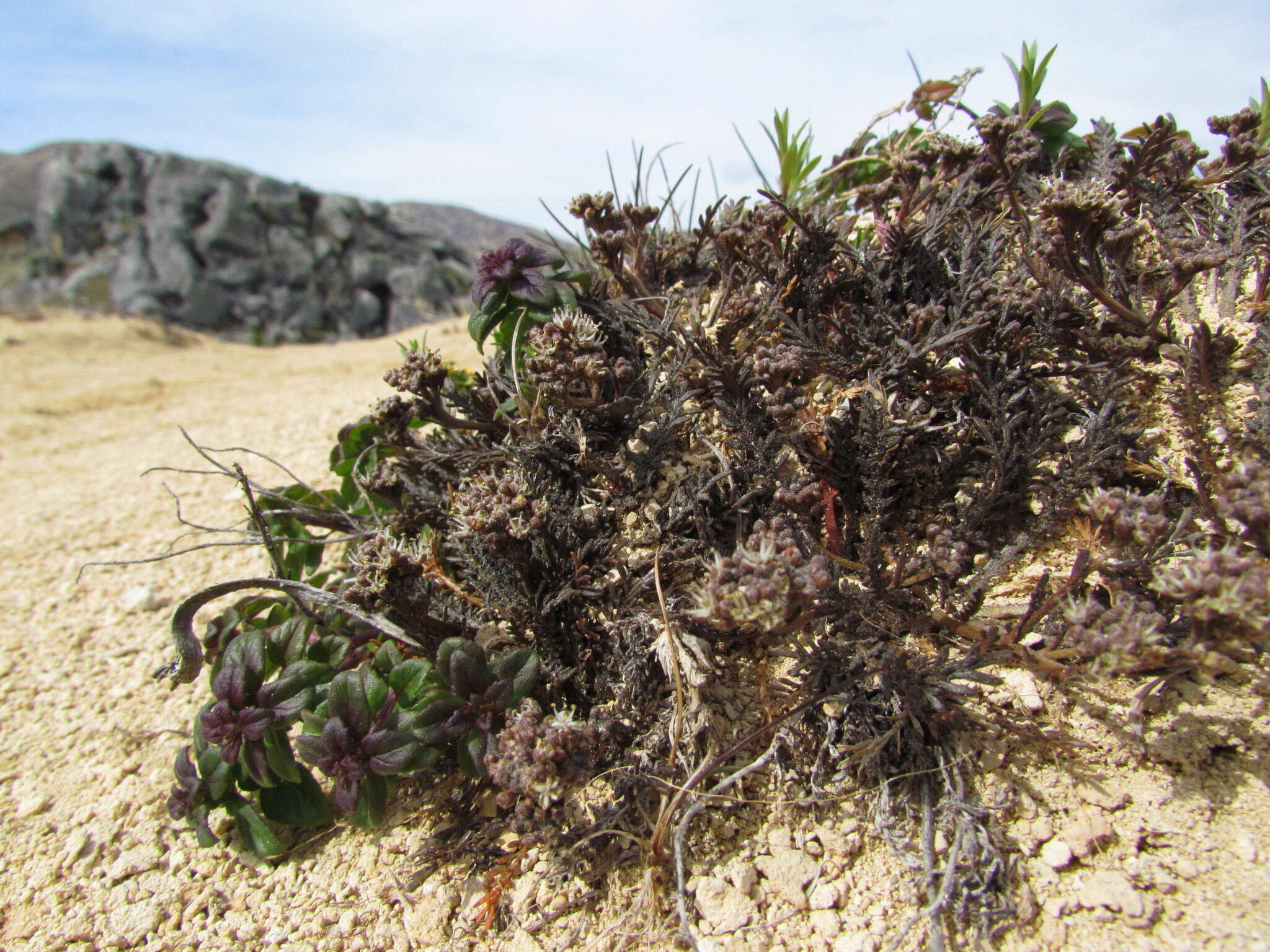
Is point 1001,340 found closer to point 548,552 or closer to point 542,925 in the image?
point 548,552

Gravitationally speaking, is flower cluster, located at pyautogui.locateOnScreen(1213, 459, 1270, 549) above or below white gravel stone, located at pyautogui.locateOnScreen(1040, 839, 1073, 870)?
above

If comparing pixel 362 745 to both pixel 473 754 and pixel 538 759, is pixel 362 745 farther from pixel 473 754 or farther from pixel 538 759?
pixel 538 759

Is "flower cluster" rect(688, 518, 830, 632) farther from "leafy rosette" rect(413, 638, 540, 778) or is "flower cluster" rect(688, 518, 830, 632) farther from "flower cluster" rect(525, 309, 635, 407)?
"flower cluster" rect(525, 309, 635, 407)

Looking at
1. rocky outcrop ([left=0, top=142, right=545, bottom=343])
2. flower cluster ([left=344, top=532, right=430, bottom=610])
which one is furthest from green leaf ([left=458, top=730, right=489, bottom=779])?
rocky outcrop ([left=0, top=142, right=545, bottom=343])

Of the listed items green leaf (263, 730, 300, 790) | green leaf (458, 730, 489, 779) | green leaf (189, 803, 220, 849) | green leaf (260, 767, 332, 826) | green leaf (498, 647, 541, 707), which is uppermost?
green leaf (498, 647, 541, 707)

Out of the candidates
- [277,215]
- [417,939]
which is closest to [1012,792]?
[417,939]
